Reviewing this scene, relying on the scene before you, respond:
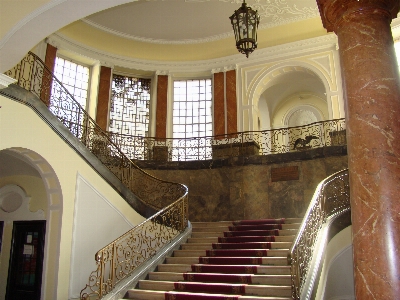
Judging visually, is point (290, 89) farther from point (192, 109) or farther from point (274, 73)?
point (192, 109)

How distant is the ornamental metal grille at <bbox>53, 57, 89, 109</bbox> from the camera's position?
1282 centimetres

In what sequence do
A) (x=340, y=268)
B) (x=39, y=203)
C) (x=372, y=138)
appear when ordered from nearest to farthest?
(x=372, y=138)
(x=340, y=268)
(x=39, y=203)

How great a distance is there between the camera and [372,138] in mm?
3094

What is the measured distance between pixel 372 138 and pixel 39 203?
803cm

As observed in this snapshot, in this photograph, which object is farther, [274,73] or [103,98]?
[274,73]

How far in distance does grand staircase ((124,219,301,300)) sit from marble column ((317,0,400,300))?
2596 mm

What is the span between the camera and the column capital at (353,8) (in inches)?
135

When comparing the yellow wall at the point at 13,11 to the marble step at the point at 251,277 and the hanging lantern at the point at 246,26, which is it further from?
the marble step at the point at 251,277

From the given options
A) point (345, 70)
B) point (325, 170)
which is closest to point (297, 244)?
point (345, 70)

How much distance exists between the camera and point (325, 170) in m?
10.1

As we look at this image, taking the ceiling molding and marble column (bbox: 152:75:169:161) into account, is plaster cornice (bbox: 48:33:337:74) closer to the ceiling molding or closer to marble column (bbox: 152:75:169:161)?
marble column (bbox: 152:75:169:161)

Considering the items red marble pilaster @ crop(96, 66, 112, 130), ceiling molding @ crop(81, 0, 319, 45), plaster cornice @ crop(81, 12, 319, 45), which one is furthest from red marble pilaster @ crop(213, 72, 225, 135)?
red marble pilaster @ crop(96, 66, 112, 130)

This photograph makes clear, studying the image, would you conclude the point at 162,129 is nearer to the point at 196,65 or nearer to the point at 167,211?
the point at 196,65

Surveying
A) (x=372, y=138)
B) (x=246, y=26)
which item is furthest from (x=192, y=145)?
(x=372, y=138)
